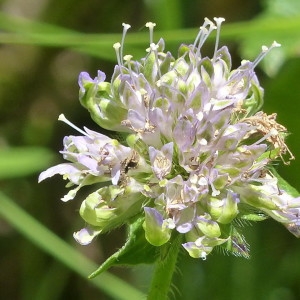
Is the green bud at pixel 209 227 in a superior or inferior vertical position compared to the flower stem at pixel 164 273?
superior

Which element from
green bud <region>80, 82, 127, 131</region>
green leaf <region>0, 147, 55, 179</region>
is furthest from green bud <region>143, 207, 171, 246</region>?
green leaf <region>0, 147, 55, 179</region>

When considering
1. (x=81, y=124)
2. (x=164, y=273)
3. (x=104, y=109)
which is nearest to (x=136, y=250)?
(x=164, y=273)

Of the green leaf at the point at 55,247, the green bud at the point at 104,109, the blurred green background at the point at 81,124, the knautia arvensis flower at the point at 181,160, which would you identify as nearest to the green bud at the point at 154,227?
the knautia arvensis flower at the point at 181,160

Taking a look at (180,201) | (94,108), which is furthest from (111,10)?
(180,201)

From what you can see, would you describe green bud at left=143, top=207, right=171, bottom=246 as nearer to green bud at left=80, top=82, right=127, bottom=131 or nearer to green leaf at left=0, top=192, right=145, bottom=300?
green bud at left=80, top=82, right=127, bottom=131

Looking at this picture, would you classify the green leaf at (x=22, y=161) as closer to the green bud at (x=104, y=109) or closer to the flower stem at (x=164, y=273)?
the green bud at (x=104, y=109)

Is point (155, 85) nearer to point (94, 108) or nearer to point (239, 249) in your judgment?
point (94, 108)

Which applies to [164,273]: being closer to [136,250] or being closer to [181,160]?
[136,250]
